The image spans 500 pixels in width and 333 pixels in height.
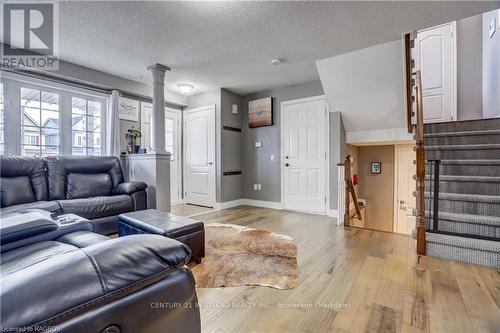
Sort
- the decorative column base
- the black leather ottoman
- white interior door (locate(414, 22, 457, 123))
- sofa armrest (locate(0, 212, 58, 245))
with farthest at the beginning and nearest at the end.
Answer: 1. white interior door (locate(414, 22, 457, 123))
2. the decorative column base
3. the black leather ottoman
4. sofa armrest (locate(0, 212, 58, 245))

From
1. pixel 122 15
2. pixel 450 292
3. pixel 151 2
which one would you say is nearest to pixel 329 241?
pixel 450 292

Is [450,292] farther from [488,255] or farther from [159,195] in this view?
[159,195]

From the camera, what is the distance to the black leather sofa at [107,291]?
416 mm

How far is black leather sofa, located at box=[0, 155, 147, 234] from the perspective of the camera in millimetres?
2797

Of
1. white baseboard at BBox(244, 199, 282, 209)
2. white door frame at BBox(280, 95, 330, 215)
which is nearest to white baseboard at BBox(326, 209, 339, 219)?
white door frame at BBox(280, 95, 330, 215)

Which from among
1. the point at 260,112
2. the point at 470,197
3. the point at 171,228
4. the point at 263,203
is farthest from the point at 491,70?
the point at 171,228

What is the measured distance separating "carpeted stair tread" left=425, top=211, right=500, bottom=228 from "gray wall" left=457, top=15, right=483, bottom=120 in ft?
7.46

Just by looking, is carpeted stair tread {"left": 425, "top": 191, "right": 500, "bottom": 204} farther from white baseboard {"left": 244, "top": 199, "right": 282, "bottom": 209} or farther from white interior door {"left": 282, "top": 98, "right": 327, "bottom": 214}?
white baseboard {"left": 244, "top": 199, "right": 282, "bottom": 209}

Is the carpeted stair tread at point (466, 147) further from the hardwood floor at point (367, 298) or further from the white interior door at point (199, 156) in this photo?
the white interior door at point (199, 156)

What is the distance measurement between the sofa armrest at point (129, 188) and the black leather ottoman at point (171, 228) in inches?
41.6

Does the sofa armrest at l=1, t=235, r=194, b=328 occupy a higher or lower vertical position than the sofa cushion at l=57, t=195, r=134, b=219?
higher

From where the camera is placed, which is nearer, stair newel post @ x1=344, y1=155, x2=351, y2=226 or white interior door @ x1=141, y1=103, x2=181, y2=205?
stair newel post @ x1=344, y1=155, x2=351, y2=226

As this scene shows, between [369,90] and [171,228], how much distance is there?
3309 millimetres

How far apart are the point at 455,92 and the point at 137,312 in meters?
5.05
